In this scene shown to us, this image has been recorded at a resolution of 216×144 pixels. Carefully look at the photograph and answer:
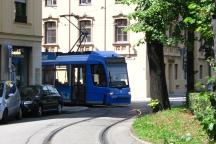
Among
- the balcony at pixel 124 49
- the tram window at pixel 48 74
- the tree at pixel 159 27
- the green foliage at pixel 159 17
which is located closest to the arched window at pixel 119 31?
the balcony at pixel 124 49

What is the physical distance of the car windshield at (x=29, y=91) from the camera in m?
26.5

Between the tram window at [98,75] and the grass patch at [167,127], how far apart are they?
46.5 feet

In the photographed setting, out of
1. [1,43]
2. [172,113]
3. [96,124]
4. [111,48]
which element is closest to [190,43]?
[172,113]

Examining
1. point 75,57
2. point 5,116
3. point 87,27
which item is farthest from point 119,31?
point 5,116

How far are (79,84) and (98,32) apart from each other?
17.8 m

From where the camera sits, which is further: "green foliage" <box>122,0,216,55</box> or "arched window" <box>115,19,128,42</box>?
"arched window" <box>115,19,128,42</box>

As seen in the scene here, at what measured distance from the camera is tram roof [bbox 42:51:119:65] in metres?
34.6

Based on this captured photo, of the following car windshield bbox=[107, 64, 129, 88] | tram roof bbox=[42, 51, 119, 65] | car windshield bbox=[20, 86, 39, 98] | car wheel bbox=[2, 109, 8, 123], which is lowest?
car wheel bbox=[2, 109, 8, 123]

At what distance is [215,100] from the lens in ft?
25.1

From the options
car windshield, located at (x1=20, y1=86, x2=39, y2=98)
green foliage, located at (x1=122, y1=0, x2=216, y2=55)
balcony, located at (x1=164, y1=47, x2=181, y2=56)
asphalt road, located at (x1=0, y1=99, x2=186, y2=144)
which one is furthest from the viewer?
balcony, located at (x1=164, y1=47, x2=181, y2=56)

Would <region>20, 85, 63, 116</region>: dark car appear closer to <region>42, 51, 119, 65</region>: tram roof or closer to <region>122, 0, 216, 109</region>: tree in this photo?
<region>122, 0, 216, 109</region>: tree

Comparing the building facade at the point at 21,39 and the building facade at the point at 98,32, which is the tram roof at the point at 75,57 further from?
the building facade at the point at 98,32

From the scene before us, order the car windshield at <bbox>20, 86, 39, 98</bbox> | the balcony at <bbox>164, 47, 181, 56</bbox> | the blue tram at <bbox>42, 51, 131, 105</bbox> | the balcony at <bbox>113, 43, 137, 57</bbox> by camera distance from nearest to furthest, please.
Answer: the car windshield at <bbox>20, 86, 39, 98</bbox> < the blue tram at <bbox>42, 51, 131, 105</bbox> < the balcony at <bbox>113, 43, 137, 57</bbox> < the balcony at <bbox>164, 47, 181, 56</bbox>

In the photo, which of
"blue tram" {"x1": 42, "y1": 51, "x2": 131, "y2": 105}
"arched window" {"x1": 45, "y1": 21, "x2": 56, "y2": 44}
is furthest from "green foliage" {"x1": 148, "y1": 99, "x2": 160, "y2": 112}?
"arched window" {"x1": 45, "y1": 21, "x2": 56, "y2": 44}
